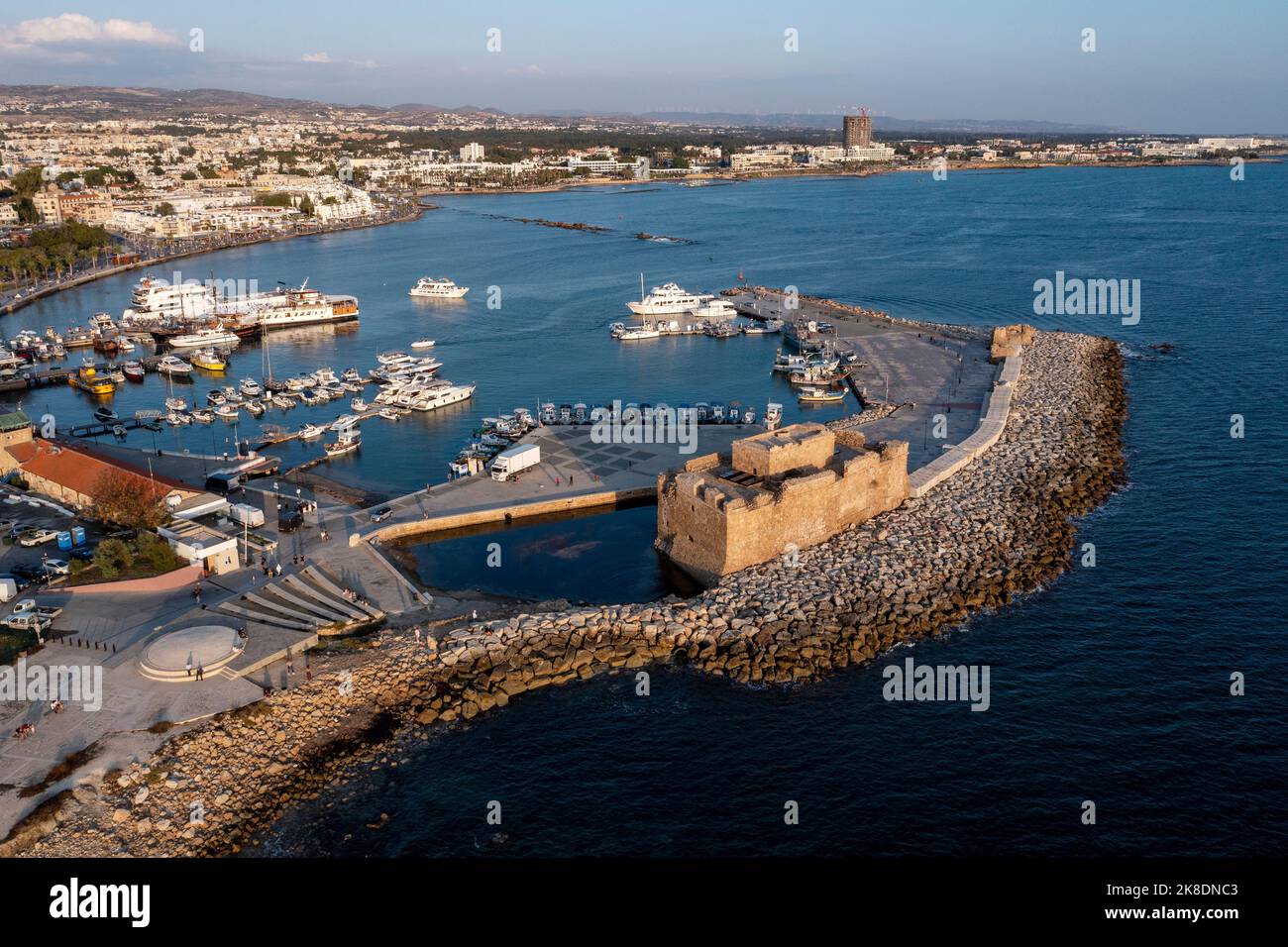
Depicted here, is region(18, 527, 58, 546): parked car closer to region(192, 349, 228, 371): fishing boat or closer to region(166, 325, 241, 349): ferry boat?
region(192, 349, 228, 371): fishing boat

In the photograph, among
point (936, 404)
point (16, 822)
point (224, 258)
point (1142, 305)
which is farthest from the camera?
point (224, 258)

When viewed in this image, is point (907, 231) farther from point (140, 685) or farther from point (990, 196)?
point (140, 685)

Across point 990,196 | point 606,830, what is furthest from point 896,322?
point 990,196

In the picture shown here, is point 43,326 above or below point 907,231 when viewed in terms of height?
below

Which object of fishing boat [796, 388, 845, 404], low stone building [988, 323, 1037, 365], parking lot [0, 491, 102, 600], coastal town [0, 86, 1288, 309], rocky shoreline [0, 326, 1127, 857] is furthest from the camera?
coastal town [0, 86, 1288, 309]

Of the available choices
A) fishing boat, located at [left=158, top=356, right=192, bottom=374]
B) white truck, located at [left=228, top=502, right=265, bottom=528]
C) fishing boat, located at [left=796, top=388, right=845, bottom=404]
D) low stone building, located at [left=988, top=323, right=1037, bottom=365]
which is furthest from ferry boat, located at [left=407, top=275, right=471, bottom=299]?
white truck, located at [left=228, top=502, right=265, bottom=528]

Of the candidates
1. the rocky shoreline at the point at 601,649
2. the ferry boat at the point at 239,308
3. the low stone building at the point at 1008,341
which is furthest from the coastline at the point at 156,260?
the low stone building at the point at 1008,341
